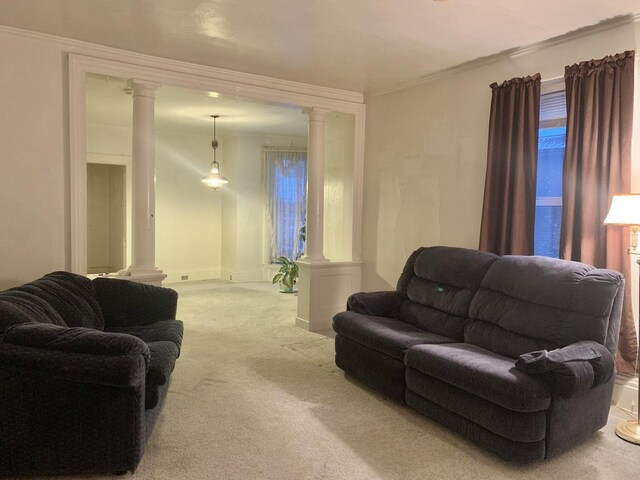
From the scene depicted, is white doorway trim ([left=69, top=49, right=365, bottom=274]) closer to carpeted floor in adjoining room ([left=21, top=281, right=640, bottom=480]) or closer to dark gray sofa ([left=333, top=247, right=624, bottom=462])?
carpeted floor in adjoining room ([left=21, top=281, right=640, bottom=480])

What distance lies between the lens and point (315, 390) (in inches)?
144

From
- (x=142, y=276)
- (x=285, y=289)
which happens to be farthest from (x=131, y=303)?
(x=285, y=289)

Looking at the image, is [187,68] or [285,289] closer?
[187,68]

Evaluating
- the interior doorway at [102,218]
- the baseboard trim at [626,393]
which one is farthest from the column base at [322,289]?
the interior doorway at [102,218]

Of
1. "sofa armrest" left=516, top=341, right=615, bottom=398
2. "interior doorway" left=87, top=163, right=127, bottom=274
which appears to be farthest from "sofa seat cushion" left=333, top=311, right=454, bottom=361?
"interior doorway" left=87, top=163, right=127, bottom=274

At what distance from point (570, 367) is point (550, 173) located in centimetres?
193

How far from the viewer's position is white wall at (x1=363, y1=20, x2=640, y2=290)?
3.96 metres

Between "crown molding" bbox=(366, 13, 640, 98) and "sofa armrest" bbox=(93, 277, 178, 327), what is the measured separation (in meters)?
3.15

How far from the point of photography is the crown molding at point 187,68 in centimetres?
389

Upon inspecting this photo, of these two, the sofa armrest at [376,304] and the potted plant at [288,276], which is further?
the potted plant at [288,276]

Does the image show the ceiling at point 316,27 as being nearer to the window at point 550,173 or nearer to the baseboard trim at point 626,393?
the window at point 550,173

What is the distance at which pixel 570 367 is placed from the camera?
8.17 ft

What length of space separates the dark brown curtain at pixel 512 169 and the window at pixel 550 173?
0.20 m

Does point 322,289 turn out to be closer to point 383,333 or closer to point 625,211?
point 383,333
